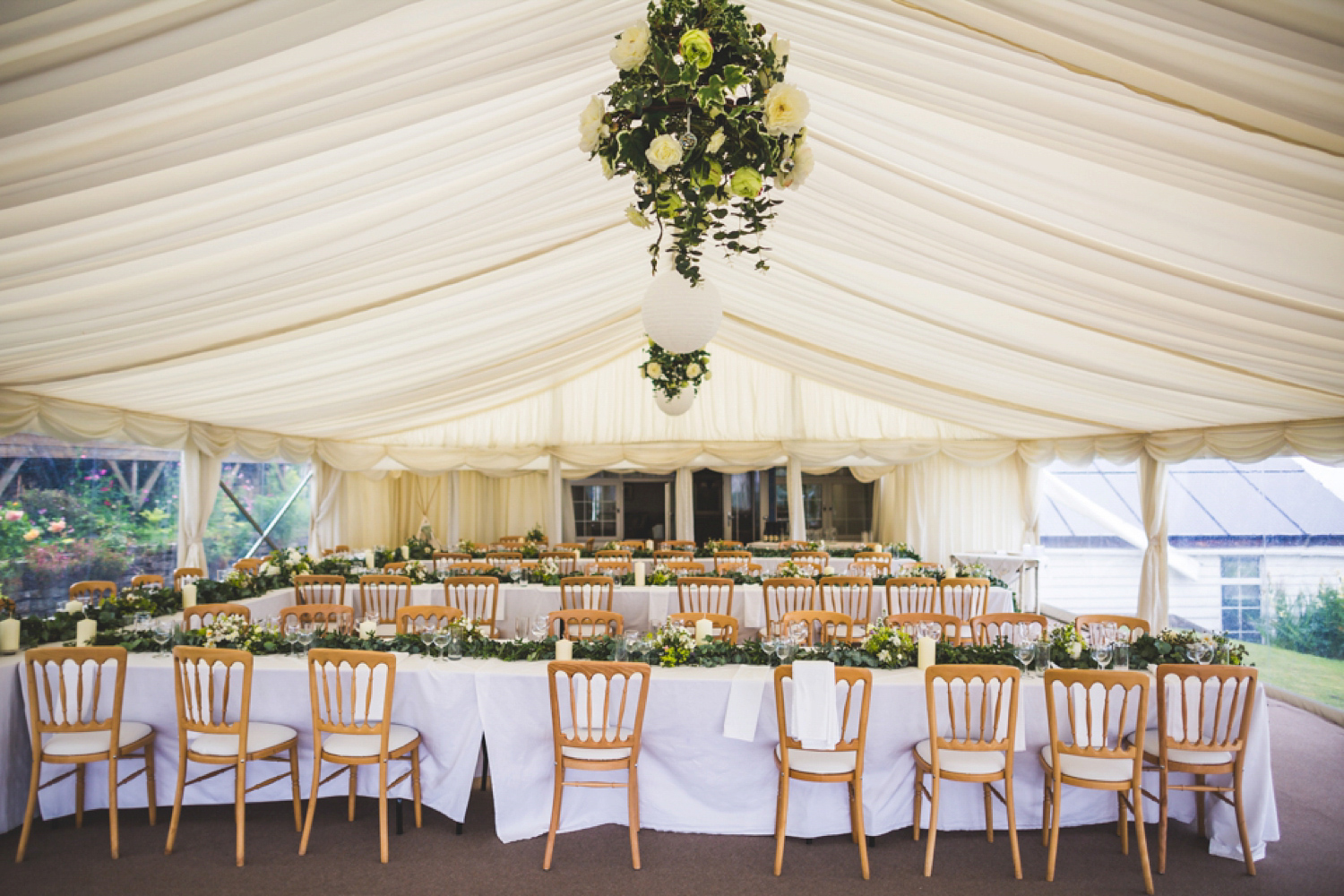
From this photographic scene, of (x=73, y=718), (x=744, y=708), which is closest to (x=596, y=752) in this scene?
(x=744, y=708)

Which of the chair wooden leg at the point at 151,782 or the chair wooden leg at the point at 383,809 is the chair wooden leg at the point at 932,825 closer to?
the chair wooden leg at the point at 383,809

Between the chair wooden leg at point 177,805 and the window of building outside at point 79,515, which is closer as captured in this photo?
the chair wooden leg at point 177,805

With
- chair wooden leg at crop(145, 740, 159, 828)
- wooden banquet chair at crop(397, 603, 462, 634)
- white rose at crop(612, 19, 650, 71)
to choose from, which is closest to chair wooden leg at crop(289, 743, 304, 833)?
chair wooden leg at crop(145, 740, 159, 828)

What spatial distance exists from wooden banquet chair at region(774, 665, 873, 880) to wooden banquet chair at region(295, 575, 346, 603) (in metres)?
5.29

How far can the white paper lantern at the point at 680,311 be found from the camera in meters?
3.49

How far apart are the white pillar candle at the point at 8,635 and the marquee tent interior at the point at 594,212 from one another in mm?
1810

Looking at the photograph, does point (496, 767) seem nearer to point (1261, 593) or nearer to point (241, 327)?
point (241, 327)

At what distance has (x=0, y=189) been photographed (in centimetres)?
266

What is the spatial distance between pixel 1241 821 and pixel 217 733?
5515 millimetres

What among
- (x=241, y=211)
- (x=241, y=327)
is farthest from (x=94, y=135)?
(x=241, y=327)

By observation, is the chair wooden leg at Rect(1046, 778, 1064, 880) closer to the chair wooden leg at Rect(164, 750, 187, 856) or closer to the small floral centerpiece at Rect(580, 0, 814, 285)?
the small floral centerpiece at Rect(580, 0, 814, 285)

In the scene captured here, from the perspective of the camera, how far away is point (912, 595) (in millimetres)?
7492

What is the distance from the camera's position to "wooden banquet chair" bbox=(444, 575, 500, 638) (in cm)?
709

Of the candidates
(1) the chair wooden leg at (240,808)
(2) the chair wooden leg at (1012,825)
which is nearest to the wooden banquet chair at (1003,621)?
(2) the chair wooden leg at (1012,825)
